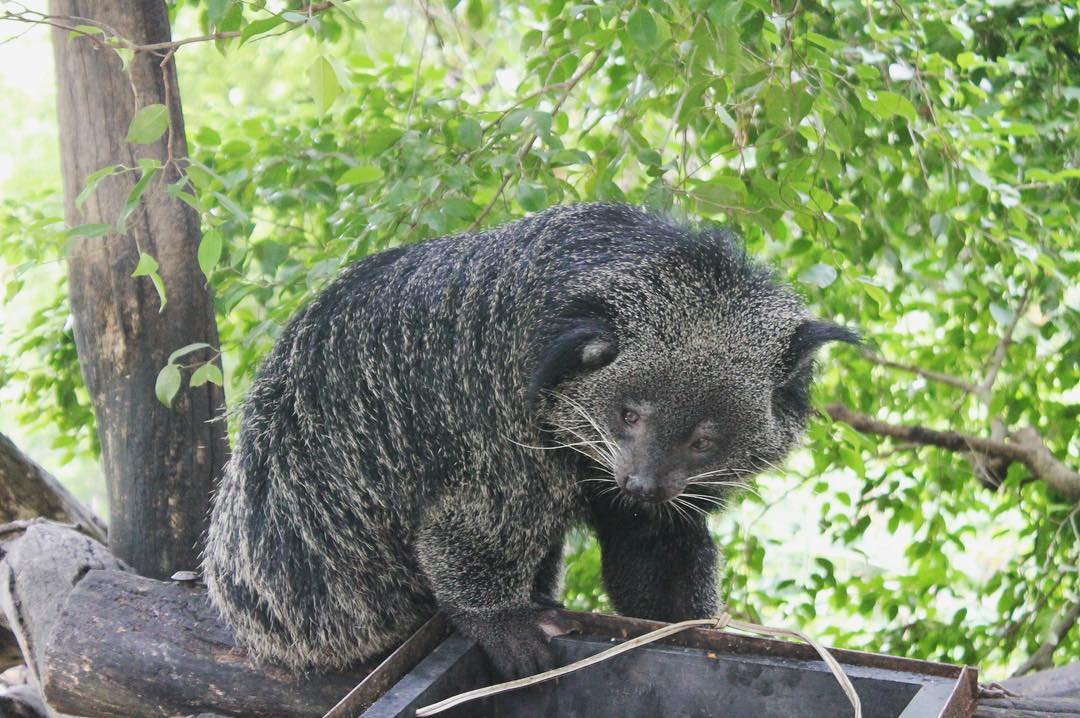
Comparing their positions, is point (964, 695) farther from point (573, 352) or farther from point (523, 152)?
point (523, 152)

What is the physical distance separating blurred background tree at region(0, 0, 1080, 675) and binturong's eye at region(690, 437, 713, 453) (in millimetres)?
733

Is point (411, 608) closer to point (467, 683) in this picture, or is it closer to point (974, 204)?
point (467, 683)

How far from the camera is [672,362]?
3006mm

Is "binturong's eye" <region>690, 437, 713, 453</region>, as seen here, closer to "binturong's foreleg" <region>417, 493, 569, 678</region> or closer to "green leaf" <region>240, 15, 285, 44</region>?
"binturong's foreleg" <region>417, 493, 569, 678</region>

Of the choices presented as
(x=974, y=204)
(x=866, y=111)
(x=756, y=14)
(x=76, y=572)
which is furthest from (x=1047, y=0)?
(x=76, y=572)

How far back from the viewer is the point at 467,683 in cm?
302

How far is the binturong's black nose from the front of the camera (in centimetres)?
292

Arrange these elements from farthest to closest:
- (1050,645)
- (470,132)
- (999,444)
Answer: (999,444)
(1050,645)
(470,132)

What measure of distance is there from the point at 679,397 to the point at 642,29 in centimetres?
105

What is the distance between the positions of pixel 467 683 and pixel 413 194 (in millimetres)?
1721

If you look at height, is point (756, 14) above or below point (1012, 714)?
above

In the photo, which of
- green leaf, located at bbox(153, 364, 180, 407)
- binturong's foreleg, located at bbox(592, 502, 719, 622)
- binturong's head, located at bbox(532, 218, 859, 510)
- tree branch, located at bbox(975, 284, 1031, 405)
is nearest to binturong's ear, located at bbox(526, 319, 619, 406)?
binturong's head, located at bbox(532, 218, 859, 510)

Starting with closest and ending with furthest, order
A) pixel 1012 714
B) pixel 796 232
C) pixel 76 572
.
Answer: pixel 1012 714 → pixel 76 572 → pixel 796 232

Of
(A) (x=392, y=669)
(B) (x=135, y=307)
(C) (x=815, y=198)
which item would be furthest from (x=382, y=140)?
(A) (x=392, y=669)
